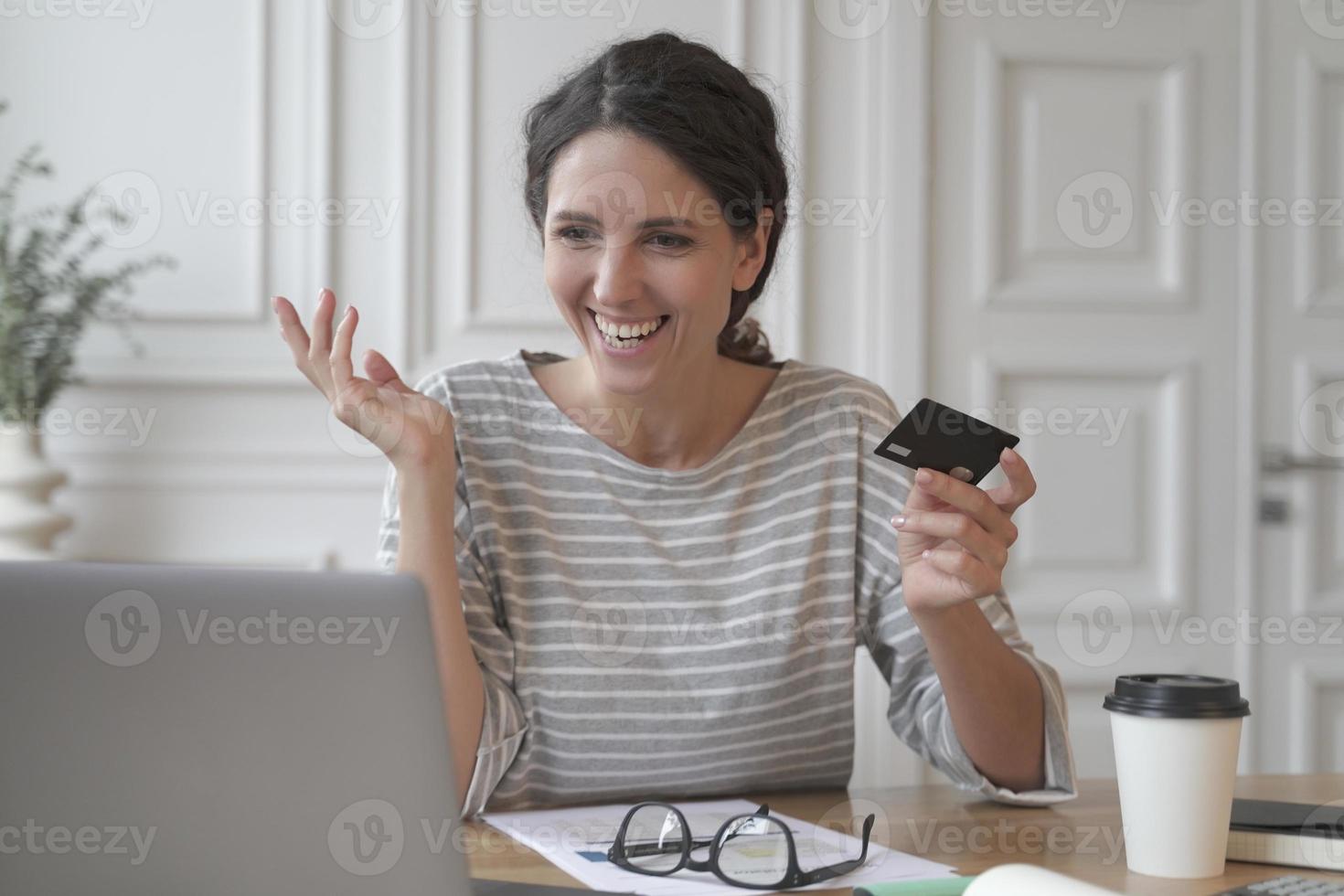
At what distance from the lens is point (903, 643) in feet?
4.83

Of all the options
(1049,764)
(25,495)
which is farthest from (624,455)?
(25,495)

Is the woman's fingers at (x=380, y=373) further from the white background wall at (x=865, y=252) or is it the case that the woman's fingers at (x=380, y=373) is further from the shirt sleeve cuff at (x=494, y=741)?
the white background wall at (x=865, y=252)

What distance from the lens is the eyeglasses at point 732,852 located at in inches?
36.8

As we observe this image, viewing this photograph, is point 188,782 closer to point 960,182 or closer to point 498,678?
point 498,678

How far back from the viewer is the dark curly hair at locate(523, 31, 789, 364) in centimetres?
143

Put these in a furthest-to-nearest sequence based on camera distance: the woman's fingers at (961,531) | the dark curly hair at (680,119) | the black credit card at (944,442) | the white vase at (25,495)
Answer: the white vase at (25,495) → the dark curly hair at (680,119) → the woman's fingers at (961,531) → the black credit card at (944,442)

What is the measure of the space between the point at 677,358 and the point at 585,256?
15 centimetres

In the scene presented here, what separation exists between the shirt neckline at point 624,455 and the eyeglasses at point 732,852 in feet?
1.64

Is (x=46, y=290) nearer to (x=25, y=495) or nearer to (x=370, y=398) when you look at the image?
(x=25, y=495)

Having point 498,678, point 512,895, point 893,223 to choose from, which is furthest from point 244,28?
point 512,895

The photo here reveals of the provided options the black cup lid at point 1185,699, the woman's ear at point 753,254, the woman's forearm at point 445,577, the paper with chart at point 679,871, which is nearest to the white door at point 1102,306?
the woman's ear at point 753,254

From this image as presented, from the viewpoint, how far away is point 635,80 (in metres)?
1.45

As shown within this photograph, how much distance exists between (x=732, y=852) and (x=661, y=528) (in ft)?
1.76

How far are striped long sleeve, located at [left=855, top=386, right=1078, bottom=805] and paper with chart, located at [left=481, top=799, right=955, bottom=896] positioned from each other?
0.27 m
